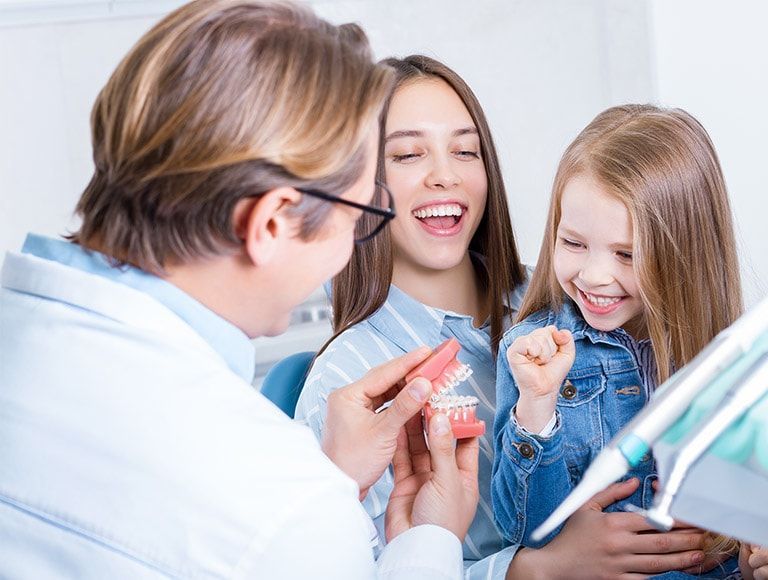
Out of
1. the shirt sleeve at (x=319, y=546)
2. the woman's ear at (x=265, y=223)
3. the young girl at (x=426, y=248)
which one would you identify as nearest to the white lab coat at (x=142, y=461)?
the shirt sleeve at (x=319, y=546)

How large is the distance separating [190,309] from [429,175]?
2.82 ft

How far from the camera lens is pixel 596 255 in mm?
1524

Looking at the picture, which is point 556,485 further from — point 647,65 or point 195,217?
point 647,65

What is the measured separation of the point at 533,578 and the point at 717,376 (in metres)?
0.98

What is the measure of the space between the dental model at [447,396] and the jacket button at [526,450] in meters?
A: 0.12

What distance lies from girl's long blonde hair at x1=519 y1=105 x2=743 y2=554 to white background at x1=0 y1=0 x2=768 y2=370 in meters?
1.20

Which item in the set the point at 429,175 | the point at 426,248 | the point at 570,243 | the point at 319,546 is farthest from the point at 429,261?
the point at 319,546

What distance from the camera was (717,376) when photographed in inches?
24.5

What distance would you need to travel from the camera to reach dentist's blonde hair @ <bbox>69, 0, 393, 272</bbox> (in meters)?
0.93

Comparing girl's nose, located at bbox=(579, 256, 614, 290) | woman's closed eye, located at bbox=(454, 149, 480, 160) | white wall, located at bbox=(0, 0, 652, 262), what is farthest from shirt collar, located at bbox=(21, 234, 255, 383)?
white wall, located at bbox=(0, 0, 652, 262)

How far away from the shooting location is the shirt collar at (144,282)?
0.97 m

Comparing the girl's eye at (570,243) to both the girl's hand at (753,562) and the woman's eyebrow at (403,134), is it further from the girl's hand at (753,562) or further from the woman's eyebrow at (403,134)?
the girl's hand at (753,562)

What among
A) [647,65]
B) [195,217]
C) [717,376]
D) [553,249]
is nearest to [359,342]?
[553,249]

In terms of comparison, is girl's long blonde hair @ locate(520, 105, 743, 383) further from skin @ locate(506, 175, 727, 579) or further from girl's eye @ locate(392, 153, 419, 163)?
girl's eye @ locate(392, 153, 419, 163)
